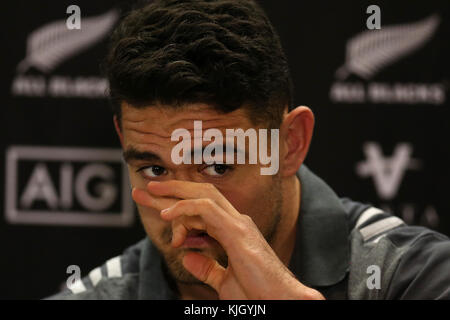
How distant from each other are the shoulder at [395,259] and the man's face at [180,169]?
29 cm

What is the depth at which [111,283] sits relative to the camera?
1.70 m

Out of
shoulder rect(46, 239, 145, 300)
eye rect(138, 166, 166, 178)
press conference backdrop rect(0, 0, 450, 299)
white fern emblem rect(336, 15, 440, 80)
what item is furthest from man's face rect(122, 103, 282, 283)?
white fern emblem rect(336, 15, 440, 80)

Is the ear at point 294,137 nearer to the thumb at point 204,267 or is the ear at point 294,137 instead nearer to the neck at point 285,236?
the neck at point 285,236

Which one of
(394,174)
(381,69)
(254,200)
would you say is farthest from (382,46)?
(254,200)

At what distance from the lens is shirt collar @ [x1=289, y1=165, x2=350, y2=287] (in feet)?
5.03

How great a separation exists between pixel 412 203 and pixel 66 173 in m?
1.21

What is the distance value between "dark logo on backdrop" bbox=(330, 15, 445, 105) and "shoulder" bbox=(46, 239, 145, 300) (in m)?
0.89

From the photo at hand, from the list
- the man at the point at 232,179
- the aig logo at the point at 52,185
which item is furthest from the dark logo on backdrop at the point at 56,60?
the man at the point at 232,179

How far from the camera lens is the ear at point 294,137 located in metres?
1.50

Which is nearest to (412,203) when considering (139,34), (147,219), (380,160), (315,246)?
(380,160)

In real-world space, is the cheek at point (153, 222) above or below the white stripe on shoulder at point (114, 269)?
above

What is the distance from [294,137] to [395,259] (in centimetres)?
39

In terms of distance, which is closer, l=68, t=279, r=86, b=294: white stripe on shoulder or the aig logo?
l=68, t=279, r=86, b=294: white stripe on shoulder

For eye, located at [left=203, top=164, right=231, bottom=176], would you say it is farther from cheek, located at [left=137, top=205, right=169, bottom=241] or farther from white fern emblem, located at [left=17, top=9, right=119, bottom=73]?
white fern emblem, located at [left=17, top=9, right=119, bottom=73]
